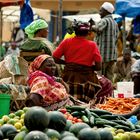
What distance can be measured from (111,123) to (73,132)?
1.22m

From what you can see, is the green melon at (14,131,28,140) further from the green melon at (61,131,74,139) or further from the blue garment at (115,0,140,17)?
the blue garment at (115,0,140,17)

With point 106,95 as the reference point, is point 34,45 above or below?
above

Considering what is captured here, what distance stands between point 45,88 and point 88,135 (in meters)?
3.05

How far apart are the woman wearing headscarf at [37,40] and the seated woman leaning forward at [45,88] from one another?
6.81 feet

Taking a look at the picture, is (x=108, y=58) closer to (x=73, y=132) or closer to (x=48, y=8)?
(x=73, y=132)

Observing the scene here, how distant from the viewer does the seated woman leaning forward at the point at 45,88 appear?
25.5 feet

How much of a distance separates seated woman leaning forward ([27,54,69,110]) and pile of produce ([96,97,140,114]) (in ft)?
3.20

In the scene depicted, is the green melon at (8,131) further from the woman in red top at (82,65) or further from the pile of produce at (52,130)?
the woman in red top at (82,65)

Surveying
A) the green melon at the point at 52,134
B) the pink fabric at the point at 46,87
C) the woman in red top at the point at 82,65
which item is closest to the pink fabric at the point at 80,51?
the woman in red top at the point at 82,65

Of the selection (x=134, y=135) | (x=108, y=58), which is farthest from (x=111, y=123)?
(x=108, y=58)

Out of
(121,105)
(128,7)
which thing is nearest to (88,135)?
(121,105)

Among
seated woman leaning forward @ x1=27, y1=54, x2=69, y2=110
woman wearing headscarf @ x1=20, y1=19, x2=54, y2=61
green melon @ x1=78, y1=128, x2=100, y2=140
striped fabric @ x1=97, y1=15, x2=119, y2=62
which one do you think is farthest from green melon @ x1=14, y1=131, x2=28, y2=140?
striped fabric @ x1=97, y1=15, x2=119, y2=62

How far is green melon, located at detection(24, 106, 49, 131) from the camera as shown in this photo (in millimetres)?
4832

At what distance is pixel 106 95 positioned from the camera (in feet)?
33.0
